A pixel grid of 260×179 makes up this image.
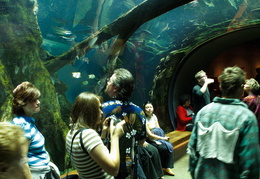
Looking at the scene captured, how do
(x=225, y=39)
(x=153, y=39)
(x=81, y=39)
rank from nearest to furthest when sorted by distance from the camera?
(x=81, y=39) < (x=153, y=39) < (x=225, y=39)

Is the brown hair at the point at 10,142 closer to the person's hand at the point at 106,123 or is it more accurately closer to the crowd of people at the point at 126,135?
the crowd of people at the point at 126,135

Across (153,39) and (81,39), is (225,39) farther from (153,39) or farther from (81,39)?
(81,39)

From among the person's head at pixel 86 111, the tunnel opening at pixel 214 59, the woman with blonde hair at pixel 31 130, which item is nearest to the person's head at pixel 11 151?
the person's head at pixel 86 111

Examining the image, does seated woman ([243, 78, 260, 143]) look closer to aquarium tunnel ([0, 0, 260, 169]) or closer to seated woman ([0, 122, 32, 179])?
aquarium tunnel ([0, 0, 260, 169])

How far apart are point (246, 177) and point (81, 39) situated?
4875 millimetres

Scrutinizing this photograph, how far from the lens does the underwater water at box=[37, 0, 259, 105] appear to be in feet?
17.8

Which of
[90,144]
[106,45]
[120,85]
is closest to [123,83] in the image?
[120,85]

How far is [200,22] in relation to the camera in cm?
726

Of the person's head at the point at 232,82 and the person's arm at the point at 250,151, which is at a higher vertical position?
the person's head at the point at 232,82

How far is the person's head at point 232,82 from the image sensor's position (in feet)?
7.14

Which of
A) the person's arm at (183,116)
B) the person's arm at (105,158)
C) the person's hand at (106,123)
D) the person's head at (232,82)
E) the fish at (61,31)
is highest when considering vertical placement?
the fish at (61,31)

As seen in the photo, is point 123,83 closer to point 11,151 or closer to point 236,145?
point 236,145

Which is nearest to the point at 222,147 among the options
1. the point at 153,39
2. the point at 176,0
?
the point at 176,0

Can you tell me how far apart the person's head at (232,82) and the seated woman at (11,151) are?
1.80 metres
